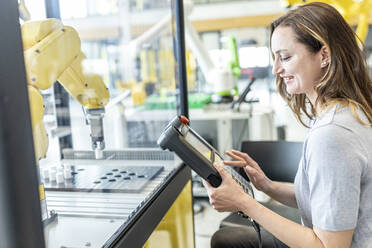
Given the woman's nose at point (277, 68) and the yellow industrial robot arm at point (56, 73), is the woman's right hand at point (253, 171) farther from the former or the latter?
the yellow industrial robot arm at point (56, 73)

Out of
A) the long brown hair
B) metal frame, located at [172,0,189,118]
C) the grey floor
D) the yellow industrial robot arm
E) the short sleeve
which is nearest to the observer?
the yellow industrial robot arm

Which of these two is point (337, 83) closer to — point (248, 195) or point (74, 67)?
point (248, 195)

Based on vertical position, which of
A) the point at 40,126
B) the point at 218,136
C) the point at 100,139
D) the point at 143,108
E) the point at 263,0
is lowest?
the point at 218,136

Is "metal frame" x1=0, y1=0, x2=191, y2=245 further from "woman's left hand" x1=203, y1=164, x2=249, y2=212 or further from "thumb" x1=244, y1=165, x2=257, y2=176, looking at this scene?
"thumb" x1=244, y1=165, x2=257, y2=176

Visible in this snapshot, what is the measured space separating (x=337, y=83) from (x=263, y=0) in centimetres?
620

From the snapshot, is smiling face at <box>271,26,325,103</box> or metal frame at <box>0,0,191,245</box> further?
smiling face at <box>271,26,325,103</box>

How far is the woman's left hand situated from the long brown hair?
1.13ft

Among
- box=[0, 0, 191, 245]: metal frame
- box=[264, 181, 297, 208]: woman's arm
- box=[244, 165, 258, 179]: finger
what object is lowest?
box=[264, 181, 297, 208]: woman's arm

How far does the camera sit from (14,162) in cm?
46

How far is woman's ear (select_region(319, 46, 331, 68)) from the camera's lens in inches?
37.9

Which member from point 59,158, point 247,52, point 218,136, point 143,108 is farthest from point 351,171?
point 247,52

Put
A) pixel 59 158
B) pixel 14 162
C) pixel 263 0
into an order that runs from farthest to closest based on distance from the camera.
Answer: pixel 263 0, pixel 59 158, pixel 14 162

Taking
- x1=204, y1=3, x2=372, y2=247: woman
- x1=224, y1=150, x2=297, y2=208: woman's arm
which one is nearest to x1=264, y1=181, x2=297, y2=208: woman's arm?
x1=224, y1=150, x2=297, y2=208: woman's arm

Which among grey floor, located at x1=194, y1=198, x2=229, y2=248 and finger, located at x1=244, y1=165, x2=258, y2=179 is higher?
finger, located at x1=244, y1=165, x2=258, y2=179
